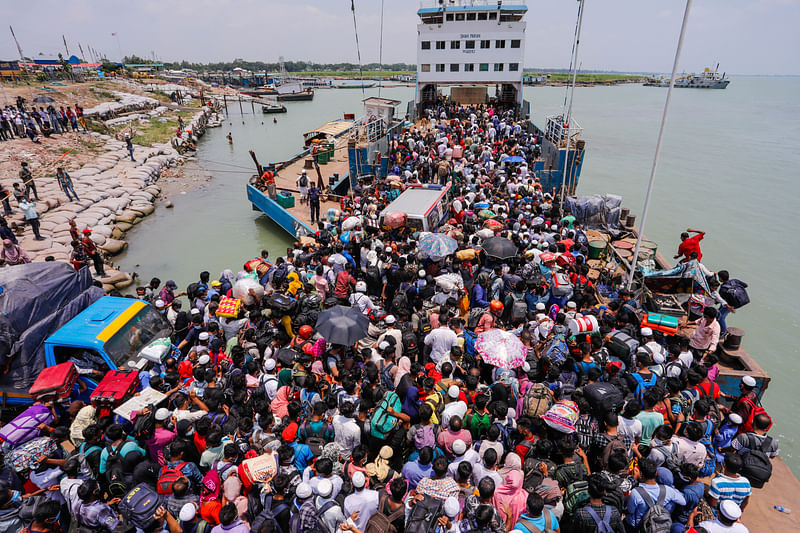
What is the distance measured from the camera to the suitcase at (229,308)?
6.31 meters

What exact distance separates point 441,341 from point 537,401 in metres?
1.58

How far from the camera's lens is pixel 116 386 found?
5555mm

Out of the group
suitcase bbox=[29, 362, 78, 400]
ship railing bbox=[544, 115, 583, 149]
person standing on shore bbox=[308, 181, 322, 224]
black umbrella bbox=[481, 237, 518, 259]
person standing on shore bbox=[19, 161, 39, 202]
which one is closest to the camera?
suitcase bbox=[29, 362, 78, 400]

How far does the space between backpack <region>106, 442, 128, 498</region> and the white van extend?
6.80m

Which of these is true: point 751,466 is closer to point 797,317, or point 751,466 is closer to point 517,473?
point 517,473

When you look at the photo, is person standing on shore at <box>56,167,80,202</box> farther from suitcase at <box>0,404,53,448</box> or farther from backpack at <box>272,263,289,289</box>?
suitcase at <box>0,404,53,448</box>

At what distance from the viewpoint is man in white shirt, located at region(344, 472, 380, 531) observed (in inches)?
140

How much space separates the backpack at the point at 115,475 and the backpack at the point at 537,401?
14.4ft

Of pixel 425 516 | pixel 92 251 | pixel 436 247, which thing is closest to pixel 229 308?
pixel 436 247

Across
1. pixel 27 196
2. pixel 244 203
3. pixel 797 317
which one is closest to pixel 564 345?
pixel 797 317

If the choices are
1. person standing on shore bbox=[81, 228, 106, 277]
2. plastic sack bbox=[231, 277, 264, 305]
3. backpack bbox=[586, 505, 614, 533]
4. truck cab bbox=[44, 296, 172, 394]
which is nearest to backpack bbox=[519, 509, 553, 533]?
backpack bbox=[586, 505, 614, 533]

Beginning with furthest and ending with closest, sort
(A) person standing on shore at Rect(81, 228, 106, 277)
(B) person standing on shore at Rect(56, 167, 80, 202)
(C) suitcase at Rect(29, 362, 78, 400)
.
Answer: (B) person standing on shore at Rect(56, 167, 80, 202)
(A) person standing on shore at Rect(81, 228, 106, 277)
(C) suitcase at Rect(29, 362, 78, 400)

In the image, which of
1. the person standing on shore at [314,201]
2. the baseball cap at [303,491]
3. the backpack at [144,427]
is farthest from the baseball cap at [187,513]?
the person standing on shore at [314,201]

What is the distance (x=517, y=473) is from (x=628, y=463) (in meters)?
1.16
